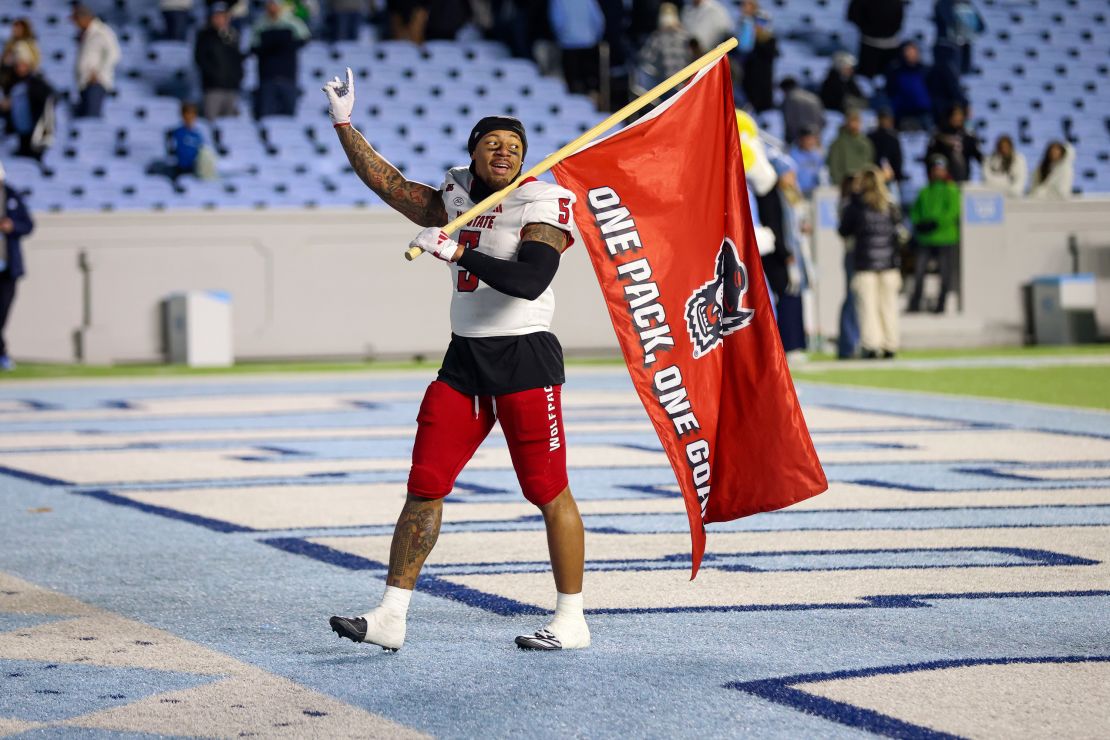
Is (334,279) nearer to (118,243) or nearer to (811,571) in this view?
(118,243)

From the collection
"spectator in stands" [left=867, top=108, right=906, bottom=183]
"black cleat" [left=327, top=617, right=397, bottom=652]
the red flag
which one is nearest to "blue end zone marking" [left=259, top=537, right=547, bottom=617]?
the red flag

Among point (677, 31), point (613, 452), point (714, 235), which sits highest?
point (677, 31)

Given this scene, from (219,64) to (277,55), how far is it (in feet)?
3.01

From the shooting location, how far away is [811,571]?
699 centimetres

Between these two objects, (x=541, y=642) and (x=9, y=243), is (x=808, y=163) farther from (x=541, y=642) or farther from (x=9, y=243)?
(x=541, y=642)

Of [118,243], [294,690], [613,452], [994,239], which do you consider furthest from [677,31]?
[294,690]

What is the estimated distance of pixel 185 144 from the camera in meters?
24.8

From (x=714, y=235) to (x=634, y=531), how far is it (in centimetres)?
244

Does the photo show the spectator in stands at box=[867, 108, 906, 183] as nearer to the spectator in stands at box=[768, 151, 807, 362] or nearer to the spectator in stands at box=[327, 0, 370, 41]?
the spectator in stands at box=[768, 151, 807, 362]

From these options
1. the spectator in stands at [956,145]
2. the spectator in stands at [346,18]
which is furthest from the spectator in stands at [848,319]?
the spectator in stands at [346,18]

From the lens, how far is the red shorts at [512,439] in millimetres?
5680

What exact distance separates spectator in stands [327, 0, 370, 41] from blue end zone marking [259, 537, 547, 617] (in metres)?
20.9

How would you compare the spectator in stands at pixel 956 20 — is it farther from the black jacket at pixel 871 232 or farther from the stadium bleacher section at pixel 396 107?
the black jacket at pixel 871 232

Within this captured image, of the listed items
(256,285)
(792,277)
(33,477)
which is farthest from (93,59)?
(33,477)
